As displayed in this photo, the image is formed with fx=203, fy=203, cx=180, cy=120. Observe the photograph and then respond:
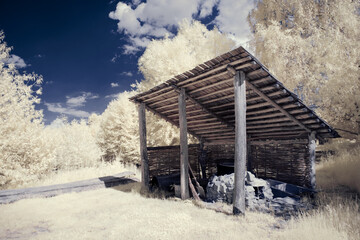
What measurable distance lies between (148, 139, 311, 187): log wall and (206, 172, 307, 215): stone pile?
1.54m

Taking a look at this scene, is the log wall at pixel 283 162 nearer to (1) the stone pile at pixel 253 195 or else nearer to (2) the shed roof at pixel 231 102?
(2) the shed roof at pixel 231 102

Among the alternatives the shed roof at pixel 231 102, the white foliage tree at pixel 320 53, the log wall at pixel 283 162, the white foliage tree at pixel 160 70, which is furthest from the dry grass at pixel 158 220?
the white foliage tree at pixel 160 70

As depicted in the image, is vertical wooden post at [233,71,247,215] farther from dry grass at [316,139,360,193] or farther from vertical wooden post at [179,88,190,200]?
dry grass at [316,139,360,193]

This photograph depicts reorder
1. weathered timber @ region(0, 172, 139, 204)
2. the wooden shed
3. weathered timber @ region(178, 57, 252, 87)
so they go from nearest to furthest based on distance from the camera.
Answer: weathered timber @ region(178, 57, 252, 87), the wooden shed, weathered timber @ region(0, 172, 139, 204)

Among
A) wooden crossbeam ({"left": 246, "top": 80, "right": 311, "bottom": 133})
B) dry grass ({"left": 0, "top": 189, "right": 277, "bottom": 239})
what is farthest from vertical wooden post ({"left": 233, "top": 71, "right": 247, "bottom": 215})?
wooden crossbeam ({"left": 246, "top": 80, "right": 311, "bottom": 133})

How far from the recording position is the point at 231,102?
7.17 metres

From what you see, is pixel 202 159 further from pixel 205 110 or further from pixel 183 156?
pixel 183 156

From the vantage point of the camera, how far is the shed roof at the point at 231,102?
Result: 5.07m

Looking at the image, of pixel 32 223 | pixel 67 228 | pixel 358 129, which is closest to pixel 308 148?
pixel 358 129

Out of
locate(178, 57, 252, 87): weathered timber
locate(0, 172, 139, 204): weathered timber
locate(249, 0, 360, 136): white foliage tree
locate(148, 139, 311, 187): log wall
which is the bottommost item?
locate(0, 172, 139, 204): weathered timber

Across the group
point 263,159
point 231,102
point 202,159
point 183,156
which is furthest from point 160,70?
point 263,159

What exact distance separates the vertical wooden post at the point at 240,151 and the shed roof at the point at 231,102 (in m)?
0.40

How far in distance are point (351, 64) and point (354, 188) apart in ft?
19.9

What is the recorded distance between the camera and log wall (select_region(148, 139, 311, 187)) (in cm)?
714
